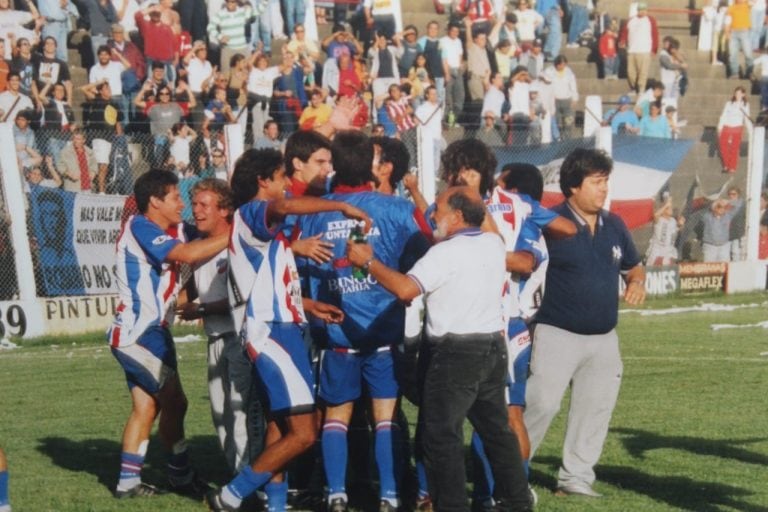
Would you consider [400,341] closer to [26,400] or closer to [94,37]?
[26,400]

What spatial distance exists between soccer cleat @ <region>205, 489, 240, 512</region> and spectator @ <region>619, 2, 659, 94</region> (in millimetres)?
23742

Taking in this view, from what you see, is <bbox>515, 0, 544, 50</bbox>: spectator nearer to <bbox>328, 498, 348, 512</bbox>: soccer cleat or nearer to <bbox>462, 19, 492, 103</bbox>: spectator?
<bbox>462, 19, 492, 103</bbox>: spectator

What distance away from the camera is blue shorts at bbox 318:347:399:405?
8312 millimetres

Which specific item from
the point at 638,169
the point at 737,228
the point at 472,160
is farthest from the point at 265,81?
the point at 472,160

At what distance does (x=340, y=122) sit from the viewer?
12.2m

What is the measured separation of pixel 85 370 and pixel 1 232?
3355 millimetres

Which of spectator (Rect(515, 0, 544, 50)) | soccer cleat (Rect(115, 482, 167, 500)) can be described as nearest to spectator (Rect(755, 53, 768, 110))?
spectator (Rect(515, 0, 544, 50))

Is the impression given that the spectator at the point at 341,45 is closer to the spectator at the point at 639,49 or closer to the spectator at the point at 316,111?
the spectator at the point at 316,111

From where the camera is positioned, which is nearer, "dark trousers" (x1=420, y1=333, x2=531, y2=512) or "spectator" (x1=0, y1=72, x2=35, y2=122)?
"dark trousers" (x1=420, y1=333, x2=531, y2=512)

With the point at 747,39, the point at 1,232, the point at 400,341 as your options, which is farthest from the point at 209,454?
the point at 747,39

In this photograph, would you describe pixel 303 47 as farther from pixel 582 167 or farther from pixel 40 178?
pixel 582 167

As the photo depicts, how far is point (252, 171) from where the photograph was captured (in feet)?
27.4

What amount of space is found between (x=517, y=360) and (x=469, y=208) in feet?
4.38

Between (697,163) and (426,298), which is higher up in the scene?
(426,298)
